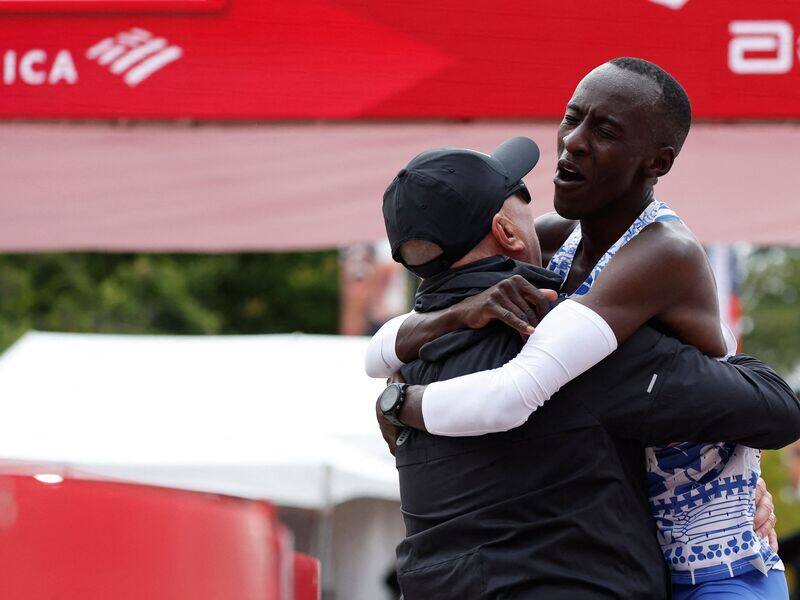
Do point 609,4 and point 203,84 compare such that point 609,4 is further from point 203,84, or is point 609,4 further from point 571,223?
point 203,84

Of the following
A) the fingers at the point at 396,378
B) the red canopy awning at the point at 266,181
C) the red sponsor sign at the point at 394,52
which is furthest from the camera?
the red canopy awning at the point at 266,181

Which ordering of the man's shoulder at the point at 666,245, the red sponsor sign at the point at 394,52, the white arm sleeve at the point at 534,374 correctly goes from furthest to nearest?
the red sponsor sign at the point at 394,52 → the man's shoulder at the point at 666,245 → the white arm sleeve at the point at 534,374

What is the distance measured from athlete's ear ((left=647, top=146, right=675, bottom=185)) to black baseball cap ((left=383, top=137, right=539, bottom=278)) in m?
0.25

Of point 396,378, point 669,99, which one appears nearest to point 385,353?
point 396,378

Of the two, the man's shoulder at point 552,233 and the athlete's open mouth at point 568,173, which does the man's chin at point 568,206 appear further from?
the man's shoulder at point 552,233

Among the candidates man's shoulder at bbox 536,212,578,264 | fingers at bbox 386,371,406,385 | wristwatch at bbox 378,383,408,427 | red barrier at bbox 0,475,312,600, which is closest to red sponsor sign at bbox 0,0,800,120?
man's shoulder at bbox 536,212,578,264

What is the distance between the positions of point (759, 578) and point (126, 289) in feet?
64.1

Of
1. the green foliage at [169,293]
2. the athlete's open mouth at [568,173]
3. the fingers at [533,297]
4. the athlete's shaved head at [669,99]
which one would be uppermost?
the athlete's shaved head at [669,99]

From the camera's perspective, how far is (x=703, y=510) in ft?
6.93

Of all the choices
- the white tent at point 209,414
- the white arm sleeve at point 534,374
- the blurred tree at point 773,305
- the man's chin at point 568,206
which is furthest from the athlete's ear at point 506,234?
the blurred tree at point 773,305

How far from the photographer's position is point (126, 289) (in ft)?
68.6

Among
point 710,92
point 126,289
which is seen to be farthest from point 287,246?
point 126,289

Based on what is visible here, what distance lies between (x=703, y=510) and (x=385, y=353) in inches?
25.4

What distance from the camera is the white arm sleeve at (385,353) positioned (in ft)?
7.47
